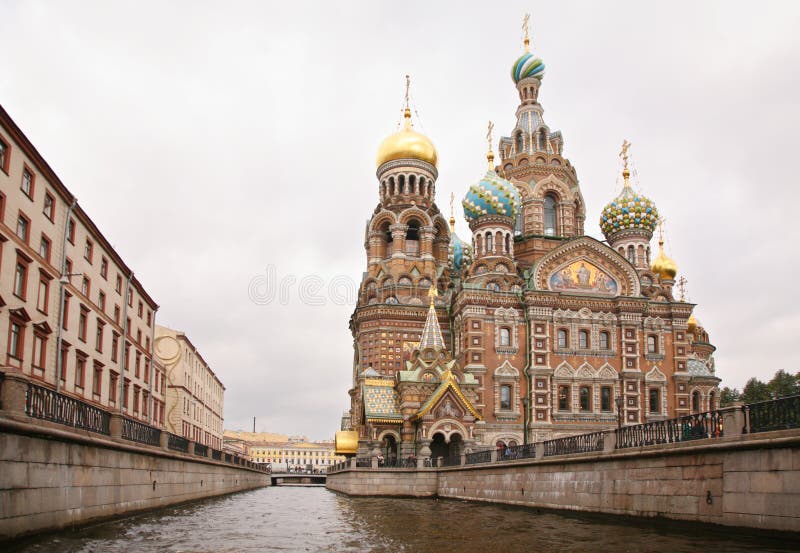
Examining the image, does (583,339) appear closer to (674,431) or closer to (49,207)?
(674,431)

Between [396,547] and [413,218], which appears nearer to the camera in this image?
[396,547]

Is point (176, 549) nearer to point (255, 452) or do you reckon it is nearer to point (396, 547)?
point (396, 547)

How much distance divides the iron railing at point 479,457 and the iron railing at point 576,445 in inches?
243

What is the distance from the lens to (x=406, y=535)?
16.9 meters

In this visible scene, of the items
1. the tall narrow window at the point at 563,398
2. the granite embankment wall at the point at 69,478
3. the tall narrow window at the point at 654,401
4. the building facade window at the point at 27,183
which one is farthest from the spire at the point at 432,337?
the building facade window at the point at 27,183

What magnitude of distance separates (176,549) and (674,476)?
10.1 m

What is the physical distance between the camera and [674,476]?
16.3 metres

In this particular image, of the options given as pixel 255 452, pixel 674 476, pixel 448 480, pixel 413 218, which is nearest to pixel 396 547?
pixel 674 476

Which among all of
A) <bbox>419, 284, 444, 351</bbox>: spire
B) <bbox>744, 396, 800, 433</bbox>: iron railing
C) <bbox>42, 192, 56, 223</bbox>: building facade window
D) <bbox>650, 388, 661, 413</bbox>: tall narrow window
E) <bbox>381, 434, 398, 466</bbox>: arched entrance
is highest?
<bbox>42, 192, 56, 223</bbox>: building facade window

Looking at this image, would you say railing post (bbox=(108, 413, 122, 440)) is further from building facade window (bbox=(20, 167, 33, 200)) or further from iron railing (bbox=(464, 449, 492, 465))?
iron railing (bbox=(464, 449, 492, 465))

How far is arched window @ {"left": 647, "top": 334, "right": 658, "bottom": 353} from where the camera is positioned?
1897 inches

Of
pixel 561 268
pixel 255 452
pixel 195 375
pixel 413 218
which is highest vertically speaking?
pixel 413 218

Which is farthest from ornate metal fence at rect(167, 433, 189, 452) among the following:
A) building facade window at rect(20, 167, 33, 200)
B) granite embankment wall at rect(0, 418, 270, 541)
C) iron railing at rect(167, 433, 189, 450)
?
building facade window at rect(20, 167, 33, 200)

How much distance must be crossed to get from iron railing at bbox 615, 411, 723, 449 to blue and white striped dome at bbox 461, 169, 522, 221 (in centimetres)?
3045
